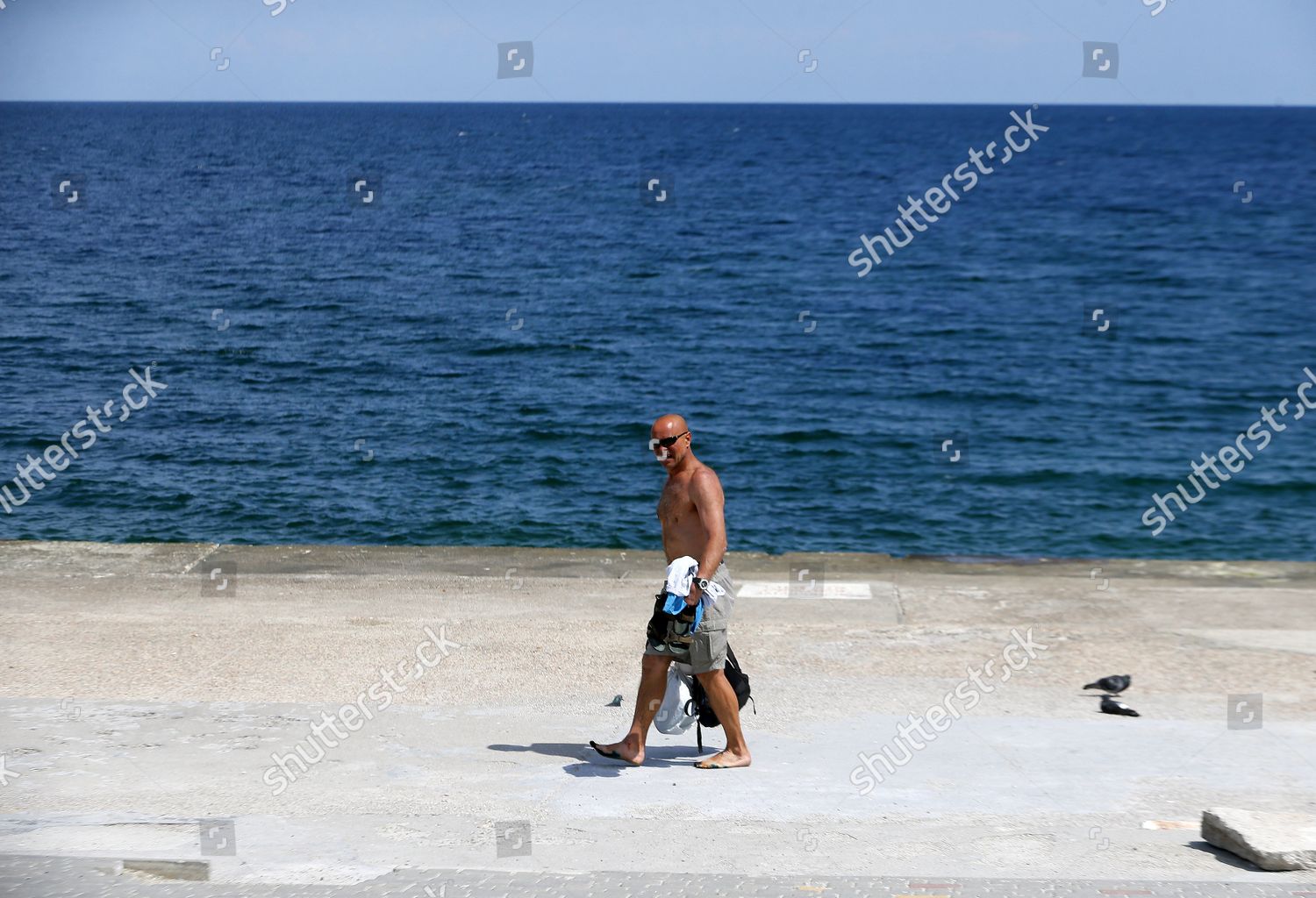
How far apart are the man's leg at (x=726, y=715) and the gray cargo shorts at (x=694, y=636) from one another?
2.7 inches

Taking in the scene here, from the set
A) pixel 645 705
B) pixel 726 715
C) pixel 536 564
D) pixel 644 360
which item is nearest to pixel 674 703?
pixel 645 705

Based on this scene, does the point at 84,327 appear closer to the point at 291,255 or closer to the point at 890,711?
the point at 291,255

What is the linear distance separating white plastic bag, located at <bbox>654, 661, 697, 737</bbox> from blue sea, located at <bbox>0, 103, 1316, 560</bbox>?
42.7ft

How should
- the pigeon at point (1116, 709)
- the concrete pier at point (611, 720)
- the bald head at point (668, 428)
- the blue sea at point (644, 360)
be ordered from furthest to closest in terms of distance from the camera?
the blue sea at point (644, 360) → the pigeon at point (1116, 709) → the bald head at point (668, 428) → the concrete pier at point (611, 720)

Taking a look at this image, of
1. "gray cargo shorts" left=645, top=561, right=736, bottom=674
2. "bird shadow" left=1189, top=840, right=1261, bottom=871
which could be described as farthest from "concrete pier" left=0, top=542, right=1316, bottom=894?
"gray cargo shorts" left=645, top=561, right=736, bottom=674

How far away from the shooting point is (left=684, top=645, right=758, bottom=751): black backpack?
22.8 feet

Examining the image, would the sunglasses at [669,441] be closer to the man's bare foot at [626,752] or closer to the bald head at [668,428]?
the bald head at [668,428]

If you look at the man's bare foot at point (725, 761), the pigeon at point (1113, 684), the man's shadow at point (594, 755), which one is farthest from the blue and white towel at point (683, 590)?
the pigeon at point (1113, 684)

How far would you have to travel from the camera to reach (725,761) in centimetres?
689

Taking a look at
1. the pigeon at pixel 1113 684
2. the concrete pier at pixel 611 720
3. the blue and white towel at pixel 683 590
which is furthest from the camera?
the pigeon at pixel 1113 684

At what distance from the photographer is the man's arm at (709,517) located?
6707 millimetres

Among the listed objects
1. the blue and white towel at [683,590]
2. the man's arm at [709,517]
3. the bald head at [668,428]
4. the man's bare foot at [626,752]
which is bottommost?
the man's bare foot at [626,752]

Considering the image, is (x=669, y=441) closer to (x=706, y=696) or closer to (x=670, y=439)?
→ (x=670, y=439)

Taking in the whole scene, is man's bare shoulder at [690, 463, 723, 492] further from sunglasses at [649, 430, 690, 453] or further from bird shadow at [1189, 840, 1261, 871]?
bird shadow at [1189, 840, 1261, 871]
